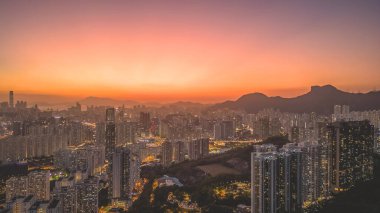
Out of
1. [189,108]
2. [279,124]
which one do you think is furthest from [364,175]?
[189,108]

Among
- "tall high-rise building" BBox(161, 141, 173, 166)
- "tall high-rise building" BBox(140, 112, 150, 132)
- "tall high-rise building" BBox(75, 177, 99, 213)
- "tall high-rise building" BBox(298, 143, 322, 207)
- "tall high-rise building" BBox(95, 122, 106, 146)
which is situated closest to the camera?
"tall high-rise building" BBox(75, 177, 99, 213)

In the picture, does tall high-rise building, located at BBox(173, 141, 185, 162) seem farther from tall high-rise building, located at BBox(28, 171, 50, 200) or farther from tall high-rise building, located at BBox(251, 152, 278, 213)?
tall high-rise building, located at BBox(251, 152, 278, 213)

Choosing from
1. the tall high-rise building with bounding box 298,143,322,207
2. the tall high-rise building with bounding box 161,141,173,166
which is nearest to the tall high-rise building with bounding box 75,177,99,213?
the tall high-rise building with bounding box 298,143,322,207

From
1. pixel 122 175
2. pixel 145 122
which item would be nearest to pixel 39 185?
pixel 122 175

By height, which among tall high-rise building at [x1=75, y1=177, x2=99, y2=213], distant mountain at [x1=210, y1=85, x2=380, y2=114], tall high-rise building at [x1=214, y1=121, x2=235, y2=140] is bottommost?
tall high-rise building at [x1=75, y1=177, x2=99, y2=213]

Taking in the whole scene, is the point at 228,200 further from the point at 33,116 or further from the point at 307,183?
the point at 33,116

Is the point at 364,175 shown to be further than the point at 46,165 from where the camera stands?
No

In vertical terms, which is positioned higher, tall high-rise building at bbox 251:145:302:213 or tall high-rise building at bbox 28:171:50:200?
tall high-rise building at bbox 251:145:302:213

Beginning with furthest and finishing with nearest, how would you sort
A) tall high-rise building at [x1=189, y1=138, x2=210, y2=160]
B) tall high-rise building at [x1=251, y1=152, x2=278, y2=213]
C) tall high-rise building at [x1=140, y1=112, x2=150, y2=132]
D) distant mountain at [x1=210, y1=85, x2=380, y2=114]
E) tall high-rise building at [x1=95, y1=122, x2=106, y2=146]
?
1. tall high-rise building at [x1=140, y1=112, x2=150, y2=132]
2. tall high-rise building at [x1=95, y1=122, x2=106, y2=146]
3. distant mountain at [x1=210, y1=85, x2=380, y2=114]
4. tall high-rise building at [x1=189, y1=138, x2=210, y2=160]
5. tall high-rise building at [x1=251, y1=152, x2=278, y2=213]
